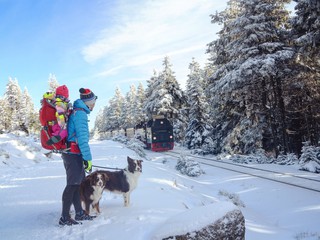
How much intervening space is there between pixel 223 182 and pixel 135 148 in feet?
38.8

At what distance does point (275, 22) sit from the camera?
59.2ft

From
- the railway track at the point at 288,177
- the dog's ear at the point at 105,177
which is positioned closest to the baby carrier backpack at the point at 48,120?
the dog's ear at the point at 105,177

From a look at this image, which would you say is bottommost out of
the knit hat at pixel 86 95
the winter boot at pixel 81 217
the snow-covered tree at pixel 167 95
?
the winter boot at pixel 81 217

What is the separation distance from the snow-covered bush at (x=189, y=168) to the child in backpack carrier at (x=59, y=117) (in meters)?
11.4

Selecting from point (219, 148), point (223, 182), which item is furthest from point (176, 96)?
point (223, 182)

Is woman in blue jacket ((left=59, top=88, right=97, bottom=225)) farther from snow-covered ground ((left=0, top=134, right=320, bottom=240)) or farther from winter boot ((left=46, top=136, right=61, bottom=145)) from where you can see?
snow-covered ground ((left=0, top=134, right=320, bottom=240))

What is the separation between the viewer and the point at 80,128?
4480 mm

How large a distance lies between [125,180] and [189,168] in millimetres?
10342

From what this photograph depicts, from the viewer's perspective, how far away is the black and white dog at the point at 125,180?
18.2 feet

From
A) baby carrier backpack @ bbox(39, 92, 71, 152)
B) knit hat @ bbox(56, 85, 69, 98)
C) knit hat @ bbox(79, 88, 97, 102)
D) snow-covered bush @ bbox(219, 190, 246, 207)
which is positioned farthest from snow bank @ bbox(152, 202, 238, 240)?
snow-covered bush @ bbox(219, 190, 246, 207)

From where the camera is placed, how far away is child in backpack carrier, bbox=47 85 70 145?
4438 millimetres

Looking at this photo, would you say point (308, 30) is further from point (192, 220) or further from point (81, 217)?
point (81, 217)

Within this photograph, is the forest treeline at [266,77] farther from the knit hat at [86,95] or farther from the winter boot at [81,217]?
the winter boot at [81,217]

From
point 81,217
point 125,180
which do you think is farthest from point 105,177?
point 81,217
